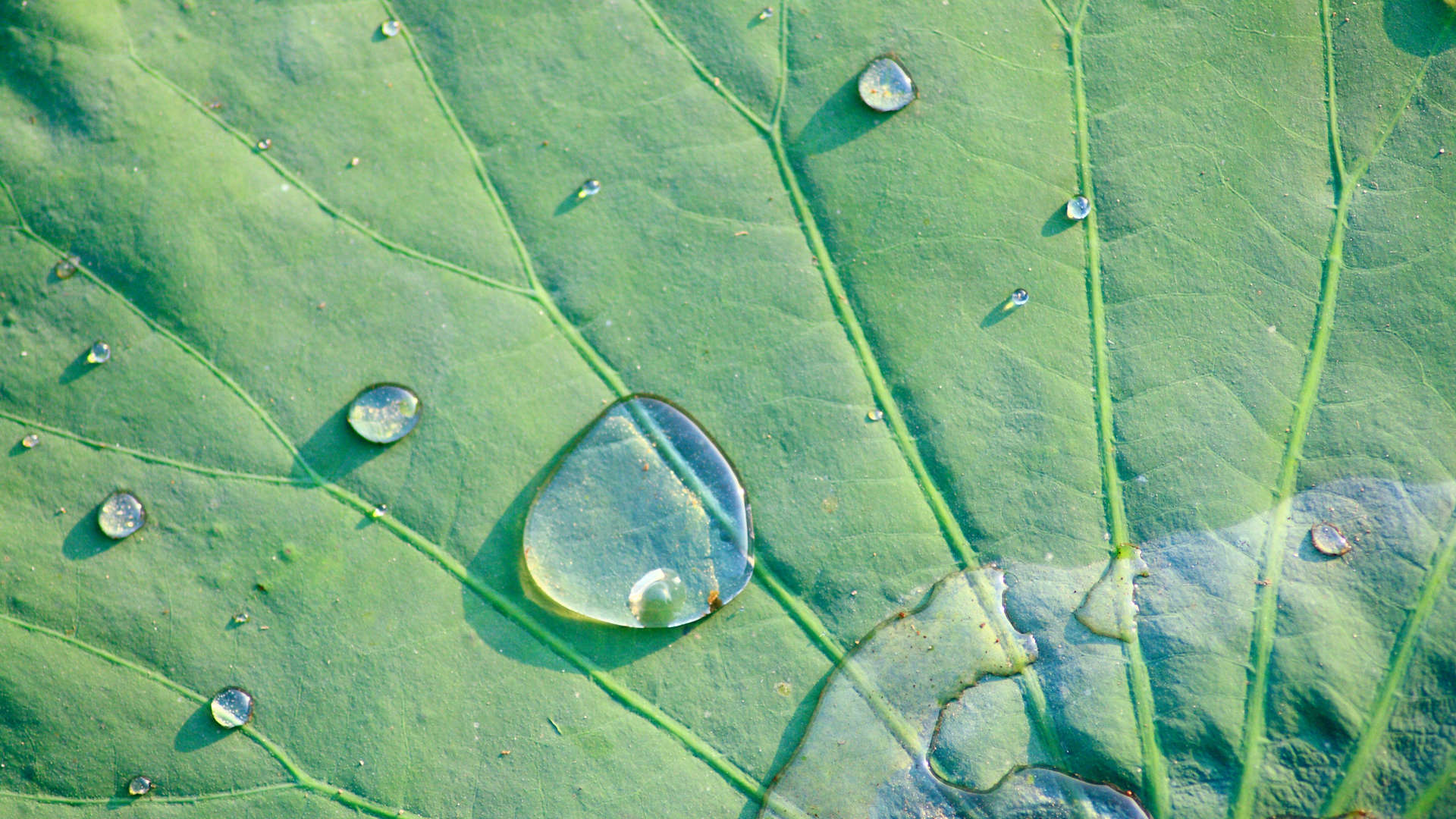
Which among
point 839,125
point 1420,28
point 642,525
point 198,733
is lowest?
point 198,733

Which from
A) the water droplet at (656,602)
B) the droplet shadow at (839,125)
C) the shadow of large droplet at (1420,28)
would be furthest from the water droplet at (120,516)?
the shadow of large droplet at (1420,28)

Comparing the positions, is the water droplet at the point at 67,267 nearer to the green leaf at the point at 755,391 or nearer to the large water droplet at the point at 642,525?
the green leaf at the point at 755,391

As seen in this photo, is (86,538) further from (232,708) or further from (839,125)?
(839,125)

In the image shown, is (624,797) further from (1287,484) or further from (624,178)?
(1287,484)

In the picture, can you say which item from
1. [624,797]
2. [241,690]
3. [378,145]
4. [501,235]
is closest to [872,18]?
[501,235]

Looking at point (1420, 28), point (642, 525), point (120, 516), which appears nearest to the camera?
point (120, 516)

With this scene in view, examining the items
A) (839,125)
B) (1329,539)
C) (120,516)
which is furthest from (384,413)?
(1329,539)
